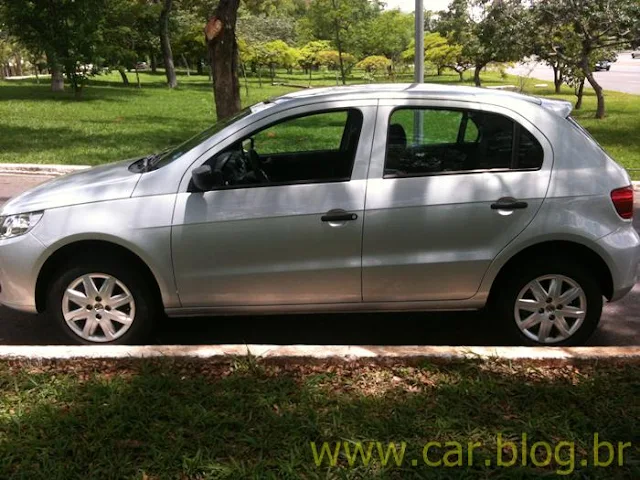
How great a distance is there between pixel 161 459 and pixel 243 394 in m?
0.61

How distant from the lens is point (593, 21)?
666 inches

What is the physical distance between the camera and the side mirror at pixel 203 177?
3838 mm

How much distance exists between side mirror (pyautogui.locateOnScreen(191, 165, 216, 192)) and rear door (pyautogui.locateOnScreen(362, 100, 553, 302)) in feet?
3.21

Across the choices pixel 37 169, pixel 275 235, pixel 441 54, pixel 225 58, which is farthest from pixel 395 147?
pixel 441 54

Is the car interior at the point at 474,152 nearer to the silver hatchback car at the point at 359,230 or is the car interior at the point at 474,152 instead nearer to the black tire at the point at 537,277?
the silver hatchback car at the point at 359,230

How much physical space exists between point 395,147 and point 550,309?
Answer: 1.45 metres

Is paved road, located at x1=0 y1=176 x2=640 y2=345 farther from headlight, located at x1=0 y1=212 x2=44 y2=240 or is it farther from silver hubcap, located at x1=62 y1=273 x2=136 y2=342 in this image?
headlight, located at x1=0 y1=212 x2=44 y2=240

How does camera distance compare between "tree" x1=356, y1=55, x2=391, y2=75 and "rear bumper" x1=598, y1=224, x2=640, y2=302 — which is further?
"tree" x1=356, y1=55, x2=391, y2=75

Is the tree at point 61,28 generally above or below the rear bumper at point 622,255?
above

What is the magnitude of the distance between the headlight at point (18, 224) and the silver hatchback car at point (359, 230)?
0.01m

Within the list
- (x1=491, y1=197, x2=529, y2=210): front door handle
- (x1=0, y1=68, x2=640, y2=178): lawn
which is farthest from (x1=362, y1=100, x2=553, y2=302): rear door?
(x1=0, y1=68, x2=640, y2=178): lawn

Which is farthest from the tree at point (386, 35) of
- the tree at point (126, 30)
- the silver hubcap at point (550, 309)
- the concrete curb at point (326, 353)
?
the concrete curb at point (326, 353)

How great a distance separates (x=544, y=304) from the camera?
4062mm

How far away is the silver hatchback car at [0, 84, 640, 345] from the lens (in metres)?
3.89
